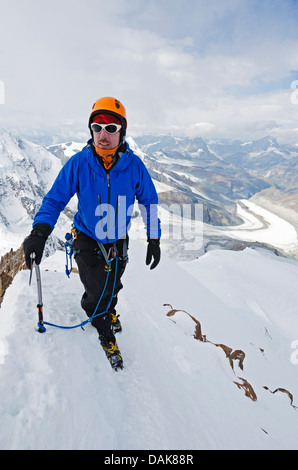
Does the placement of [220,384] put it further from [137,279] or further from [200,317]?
[137,279]

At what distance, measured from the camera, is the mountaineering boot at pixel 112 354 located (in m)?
3.73

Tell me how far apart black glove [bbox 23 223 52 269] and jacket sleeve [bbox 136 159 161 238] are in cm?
161

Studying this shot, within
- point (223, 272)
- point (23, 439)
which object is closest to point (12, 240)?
point (223, 272)

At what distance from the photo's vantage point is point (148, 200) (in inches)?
171

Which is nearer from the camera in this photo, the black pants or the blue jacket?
the blue jacket

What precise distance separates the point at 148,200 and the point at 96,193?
96 centimetres

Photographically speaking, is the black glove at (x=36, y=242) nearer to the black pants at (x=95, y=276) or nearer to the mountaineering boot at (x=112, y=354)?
the black pants at (x=95, y=276)

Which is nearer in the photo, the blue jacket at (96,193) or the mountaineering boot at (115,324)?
the blue jacket at (96,193)

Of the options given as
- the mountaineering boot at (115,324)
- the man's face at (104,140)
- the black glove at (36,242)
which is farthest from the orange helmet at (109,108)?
the mountaineering boot at (115,324)

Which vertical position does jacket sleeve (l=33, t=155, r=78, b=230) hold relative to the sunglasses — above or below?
below

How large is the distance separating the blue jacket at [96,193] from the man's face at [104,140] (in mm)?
183

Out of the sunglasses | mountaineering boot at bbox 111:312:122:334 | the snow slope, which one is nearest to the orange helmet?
the sunglasses

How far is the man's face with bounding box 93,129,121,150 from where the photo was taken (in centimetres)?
366

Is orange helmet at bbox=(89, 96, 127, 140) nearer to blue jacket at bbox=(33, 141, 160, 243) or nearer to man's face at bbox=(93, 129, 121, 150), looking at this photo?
man's face at bbox=(93, 129, 121, 150)
